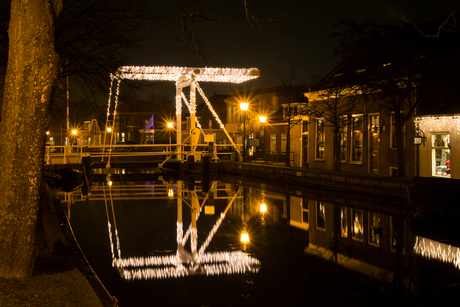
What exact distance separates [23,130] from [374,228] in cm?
751

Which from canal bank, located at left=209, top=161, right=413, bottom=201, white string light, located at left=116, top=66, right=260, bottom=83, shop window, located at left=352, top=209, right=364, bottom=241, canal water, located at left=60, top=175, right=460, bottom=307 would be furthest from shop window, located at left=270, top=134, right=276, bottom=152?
shop window, located at left=352, top=209, right=364, bottom=241

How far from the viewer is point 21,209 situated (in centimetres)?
445

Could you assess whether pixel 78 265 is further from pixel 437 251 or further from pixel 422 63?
pixel 422 63

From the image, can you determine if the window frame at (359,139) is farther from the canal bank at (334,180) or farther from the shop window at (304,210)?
the shop window at (304,210)

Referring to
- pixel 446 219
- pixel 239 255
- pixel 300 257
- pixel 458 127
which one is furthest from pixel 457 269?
pixel 458 127

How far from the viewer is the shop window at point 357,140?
2055cm

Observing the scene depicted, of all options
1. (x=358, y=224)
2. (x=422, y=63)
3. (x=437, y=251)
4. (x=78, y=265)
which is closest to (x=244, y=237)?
(x=358, y=224)

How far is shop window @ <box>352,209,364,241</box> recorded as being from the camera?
8750 mm

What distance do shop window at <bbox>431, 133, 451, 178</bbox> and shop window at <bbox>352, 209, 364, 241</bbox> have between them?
6.04 m

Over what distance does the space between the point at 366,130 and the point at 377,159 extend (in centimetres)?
148

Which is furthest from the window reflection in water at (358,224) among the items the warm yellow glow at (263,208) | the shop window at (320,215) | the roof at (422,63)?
the roof at (422,63)

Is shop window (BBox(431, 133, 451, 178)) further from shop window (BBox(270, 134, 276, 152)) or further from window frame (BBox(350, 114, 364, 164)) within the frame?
shop window (BBox(270, 134, 276, 152))

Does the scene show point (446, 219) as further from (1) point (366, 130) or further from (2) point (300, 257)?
(1) point (366, 130)

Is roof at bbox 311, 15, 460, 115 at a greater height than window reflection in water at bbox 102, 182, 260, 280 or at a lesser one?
greater
